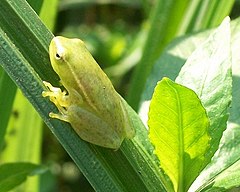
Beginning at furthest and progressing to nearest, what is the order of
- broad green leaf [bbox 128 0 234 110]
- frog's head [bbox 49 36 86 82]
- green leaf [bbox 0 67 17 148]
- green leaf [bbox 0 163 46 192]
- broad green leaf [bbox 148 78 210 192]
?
broad green leaf [bbox 128 0 234 110]
green leaf [bbox 0 67 17 148]
green leaf [bbox 0 163 46 192]
frog's head [bbox 49 36 86 82]
broad green leaf [bbox 148 78 210 192]

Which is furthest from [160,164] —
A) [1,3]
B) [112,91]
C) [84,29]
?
[84,29]

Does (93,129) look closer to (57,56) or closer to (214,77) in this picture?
(57,56)

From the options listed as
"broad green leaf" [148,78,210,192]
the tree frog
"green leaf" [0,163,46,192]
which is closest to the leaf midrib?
"broad green leaf" [148,78,210,192]

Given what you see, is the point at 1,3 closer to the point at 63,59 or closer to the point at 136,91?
the point at 63,59

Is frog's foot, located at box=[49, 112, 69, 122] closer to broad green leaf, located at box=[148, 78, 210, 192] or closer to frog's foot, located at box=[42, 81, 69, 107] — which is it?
frog's foot, located at box=[42, 81, 69, 107]

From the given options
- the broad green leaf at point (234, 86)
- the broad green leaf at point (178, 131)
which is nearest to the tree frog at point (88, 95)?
the broad green leaf at point (178, 131)

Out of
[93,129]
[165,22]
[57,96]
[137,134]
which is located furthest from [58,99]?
[165,22]
